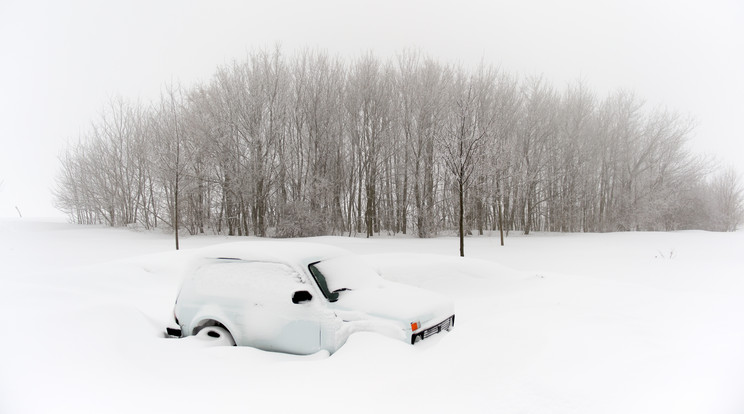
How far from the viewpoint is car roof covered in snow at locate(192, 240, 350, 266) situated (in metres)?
3.90

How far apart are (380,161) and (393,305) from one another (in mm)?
19923

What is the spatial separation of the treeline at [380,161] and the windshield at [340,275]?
1482 cm

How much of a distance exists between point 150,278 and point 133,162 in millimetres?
23214

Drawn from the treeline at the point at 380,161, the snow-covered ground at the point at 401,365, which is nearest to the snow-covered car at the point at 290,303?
the snow-covered ground at the point at 401,365

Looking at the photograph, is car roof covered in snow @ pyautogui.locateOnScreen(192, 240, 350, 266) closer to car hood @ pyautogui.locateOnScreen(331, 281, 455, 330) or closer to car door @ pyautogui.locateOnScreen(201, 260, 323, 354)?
car door @ pyautogui.locateOnScreen(201, 260, 323, 354)

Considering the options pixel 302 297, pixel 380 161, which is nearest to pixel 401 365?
pixel 302 297

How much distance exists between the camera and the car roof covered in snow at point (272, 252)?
390 centimetres

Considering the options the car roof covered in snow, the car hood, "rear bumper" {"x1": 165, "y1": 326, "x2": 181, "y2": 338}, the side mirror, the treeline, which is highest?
the treeline

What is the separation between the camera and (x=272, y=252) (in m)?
3.97

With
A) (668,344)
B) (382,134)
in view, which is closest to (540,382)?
(668,344)

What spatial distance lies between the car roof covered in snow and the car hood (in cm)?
63

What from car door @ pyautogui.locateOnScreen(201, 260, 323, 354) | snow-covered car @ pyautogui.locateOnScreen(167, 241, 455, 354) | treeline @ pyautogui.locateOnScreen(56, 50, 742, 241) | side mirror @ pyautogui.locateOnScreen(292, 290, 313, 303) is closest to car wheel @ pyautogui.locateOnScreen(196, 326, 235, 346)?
snow-covered car @ pyautogui.locateOnScreen(167, 241, 455, 354)

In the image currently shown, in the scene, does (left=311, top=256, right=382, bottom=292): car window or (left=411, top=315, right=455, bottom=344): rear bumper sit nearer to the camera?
(left=411, top=315, right=455, bottom=344): rear bumper

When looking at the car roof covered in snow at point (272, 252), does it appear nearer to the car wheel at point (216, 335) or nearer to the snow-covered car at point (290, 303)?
the snow-covered car at point (290, 303)
